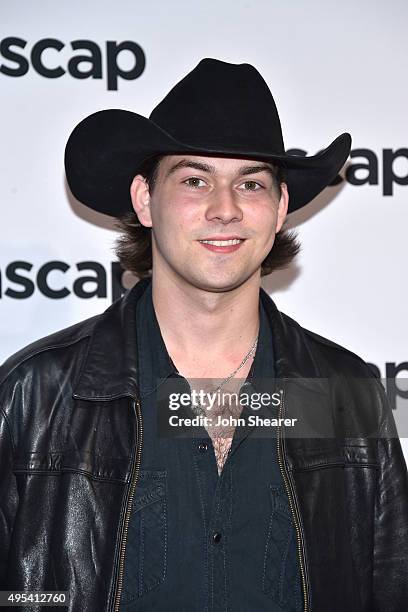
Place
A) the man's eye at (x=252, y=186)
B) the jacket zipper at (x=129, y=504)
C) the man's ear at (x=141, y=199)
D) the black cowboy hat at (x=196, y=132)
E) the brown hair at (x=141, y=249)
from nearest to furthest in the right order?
1. the jacket zipper at (x=129, y=504)
2. the black cowboy hat at (x=196, y=132)
3. the man's eye at (x=252, y=186)
4. the man's ear at (x=141, y=199)
5. the brown hair at (x=141, y=249)

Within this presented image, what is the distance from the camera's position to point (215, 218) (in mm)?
2203

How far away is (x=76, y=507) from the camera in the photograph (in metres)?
2.12

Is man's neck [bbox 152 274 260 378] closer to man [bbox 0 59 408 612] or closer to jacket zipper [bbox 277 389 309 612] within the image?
man [bbox 0 59 408 612]

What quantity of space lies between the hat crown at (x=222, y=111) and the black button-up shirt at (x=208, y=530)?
704 millimetres

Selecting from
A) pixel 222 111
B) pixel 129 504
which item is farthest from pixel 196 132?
pixel 129 504

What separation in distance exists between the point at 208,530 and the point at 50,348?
64 cm

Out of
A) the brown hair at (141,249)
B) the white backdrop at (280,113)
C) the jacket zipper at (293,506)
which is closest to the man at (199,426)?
the jacket zipper at (293,506)

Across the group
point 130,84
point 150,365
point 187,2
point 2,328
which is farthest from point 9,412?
point 187,2

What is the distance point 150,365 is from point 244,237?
429 millimetres

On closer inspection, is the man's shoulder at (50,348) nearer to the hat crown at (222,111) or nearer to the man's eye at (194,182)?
the man's eye at (194,182)

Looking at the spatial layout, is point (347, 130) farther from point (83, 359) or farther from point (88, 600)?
point (88, 600)

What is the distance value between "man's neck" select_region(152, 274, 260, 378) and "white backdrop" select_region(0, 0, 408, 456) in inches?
19.9

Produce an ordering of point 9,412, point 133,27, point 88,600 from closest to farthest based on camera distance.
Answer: point 88,600, point 9,412, point 133,27

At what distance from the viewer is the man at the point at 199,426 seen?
6.90ft
